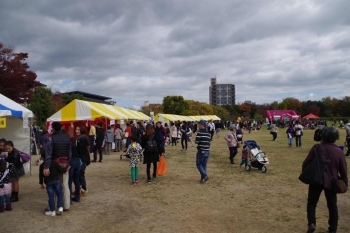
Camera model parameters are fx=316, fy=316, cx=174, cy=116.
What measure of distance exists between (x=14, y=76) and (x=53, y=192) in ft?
63.9

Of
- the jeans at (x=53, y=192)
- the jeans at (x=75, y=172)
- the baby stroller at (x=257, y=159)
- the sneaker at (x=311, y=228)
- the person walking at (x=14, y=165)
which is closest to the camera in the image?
the sneaker at (x=311, y=228)

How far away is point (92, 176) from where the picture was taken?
1022 cm

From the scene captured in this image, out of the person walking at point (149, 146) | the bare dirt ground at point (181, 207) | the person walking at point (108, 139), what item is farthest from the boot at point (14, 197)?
the person walking at point (108, 139)

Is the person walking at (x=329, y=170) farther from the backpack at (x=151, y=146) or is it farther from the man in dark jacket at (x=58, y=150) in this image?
the backpack at (x=151, y=146)

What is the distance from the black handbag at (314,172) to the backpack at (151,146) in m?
4.86

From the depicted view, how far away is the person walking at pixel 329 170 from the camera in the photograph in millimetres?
4594

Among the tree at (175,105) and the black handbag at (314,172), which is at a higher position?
the tree at (175,105)

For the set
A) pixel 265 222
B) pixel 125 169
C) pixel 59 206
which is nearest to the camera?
pixel 265 222

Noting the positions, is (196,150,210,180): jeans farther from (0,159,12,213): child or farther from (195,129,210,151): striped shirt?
(0,159,12,213): child

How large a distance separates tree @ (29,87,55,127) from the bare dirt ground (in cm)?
2412

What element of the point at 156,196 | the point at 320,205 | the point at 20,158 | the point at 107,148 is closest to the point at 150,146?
the point at 156,196

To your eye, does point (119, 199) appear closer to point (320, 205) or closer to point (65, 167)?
point (65, 167)

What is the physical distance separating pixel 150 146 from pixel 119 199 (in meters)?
2.01

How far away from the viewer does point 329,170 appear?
4.62 metres
